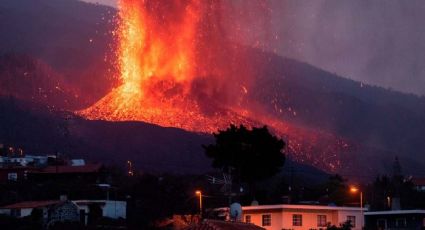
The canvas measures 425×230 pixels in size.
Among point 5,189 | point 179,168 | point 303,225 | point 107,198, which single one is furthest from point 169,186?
point 179,168

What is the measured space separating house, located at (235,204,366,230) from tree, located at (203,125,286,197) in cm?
1741

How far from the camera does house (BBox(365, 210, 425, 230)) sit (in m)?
75.4

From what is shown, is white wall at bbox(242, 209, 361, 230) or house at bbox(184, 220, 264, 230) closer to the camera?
house at bbox(184, 220, 264, 230)

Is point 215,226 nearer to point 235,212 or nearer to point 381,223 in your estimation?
point 235,212

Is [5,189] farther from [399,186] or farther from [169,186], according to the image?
[399,186]

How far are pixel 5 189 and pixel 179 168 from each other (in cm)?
5953

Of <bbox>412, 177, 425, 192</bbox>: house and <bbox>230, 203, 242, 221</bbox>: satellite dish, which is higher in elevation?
<bbox>412, 177, 425, 192</bbox>: house

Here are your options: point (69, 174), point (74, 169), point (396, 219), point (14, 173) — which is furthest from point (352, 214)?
point (14, 173)

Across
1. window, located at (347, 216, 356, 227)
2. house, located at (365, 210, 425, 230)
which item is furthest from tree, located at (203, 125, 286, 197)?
window, located at (347, 216, 356, 227)

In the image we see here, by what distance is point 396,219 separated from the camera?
7631 centimetres

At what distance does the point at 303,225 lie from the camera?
71.9 metres

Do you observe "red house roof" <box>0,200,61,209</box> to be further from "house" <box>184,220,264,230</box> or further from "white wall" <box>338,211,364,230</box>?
"house" <box>184,220,264,230</box>

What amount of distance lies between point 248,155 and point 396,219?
1936 centimetres

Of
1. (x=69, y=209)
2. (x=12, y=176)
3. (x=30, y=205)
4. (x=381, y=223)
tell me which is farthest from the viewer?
(x=12, y=176)
